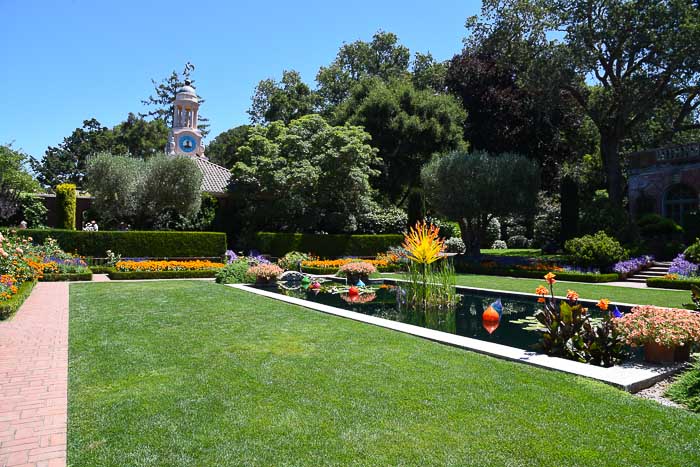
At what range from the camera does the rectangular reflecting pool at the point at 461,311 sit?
24.2 ft

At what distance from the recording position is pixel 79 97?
19.8 meters

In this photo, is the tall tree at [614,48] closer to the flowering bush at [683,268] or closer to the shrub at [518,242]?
the flowering bush at [683,268]

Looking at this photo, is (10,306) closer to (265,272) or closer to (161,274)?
(265,272)

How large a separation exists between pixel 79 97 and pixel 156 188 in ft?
16.4

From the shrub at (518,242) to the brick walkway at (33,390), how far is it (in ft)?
108

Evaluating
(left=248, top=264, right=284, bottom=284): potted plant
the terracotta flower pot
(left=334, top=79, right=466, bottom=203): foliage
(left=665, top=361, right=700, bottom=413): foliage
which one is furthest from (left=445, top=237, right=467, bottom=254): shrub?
(left=665, top=361, right=700, bottom=413): foliage

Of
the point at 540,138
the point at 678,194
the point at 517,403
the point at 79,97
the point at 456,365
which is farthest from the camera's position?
the point at 540,138

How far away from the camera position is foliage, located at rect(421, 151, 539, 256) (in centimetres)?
2092

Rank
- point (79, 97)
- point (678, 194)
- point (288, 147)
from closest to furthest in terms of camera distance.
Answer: point (79, 97)
point (678, 194)
point (288, 147)

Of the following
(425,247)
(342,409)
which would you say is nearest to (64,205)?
(425,247)

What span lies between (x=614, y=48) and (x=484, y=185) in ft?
28.7

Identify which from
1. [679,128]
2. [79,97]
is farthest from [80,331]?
[679,128]

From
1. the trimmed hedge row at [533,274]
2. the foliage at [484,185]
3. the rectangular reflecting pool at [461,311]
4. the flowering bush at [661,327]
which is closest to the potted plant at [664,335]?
the flowering bush at [661,327]

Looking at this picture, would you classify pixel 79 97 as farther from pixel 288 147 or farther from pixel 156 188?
pixel 288 147
